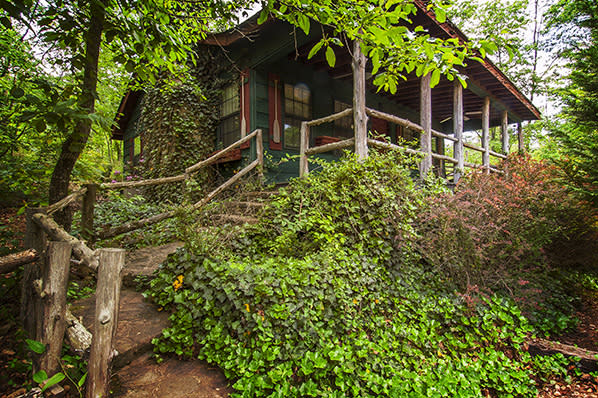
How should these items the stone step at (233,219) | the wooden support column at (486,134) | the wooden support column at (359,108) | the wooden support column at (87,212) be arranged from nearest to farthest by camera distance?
1. the wooden support column at (87,212)
2. the stone step at (233,219)
3. the wooden support column at (359,108)
4. the wooden support column at (486,134)

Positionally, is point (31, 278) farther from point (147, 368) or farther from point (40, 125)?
point (40, 125)

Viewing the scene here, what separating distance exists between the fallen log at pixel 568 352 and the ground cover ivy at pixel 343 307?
0.13m

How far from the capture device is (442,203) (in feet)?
13.9

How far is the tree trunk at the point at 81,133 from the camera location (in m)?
2.41

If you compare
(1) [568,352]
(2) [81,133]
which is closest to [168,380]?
(2) [81,133]

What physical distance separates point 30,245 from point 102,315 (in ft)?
4.85

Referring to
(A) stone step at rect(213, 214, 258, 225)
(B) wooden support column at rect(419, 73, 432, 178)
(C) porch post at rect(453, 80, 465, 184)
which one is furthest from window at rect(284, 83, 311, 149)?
(C) porch post at rect(453, 80, 465, 184)

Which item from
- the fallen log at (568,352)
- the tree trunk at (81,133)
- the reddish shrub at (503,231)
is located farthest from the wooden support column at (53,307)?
the fallen log at (568,352)

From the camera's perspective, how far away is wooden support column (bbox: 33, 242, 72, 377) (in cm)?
202

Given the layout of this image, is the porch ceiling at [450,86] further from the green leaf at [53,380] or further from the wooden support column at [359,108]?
the green leaf at [53,380]

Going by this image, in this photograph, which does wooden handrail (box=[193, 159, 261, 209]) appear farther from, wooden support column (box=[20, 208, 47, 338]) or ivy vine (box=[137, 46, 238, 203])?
ivy vine (box=[137, 46, 238, 203])

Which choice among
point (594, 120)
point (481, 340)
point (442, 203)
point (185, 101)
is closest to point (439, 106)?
point (594, 120)

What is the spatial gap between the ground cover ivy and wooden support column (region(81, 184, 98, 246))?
113 cm

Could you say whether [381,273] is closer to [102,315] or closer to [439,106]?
[102,315]
